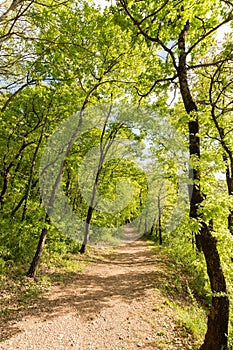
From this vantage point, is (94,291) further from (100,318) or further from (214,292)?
(214,292)

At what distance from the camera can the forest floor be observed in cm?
523

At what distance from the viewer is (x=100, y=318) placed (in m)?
6.46

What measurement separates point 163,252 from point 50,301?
12.3 m

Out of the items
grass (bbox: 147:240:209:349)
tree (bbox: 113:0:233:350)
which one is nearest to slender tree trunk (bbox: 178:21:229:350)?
tree (bbox: 113:0:233:350)

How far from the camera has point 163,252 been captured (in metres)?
17.6

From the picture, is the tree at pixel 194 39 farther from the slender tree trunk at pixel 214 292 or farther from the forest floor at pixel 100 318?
the forest floor at pixel 100 318

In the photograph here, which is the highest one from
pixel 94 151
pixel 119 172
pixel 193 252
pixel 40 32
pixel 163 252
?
pixel 40 32

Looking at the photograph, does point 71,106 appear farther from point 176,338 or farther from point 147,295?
point 176,338

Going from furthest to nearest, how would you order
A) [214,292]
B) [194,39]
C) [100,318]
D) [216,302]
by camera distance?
[100,318], [194,39], [216,302], [214,292]

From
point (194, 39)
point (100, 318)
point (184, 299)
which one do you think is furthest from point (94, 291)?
point (194, 39)

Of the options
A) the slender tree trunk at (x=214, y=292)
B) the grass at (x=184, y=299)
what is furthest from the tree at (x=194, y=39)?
the grass at (x=184, y=299)

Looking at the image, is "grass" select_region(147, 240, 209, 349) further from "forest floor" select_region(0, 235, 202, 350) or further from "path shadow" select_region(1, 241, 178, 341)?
"path shadow" select_region(1, 241, 178, 341)

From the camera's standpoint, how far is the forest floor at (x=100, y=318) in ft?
17.2

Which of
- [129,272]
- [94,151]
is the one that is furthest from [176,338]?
[94,151]
